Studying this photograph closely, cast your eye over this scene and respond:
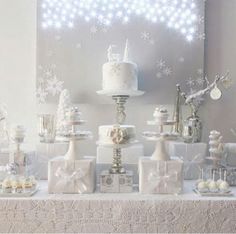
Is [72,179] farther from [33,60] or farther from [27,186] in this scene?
[33,60]

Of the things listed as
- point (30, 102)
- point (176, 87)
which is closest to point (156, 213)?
point (176, 87)

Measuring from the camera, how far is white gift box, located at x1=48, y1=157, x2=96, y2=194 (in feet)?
4.41

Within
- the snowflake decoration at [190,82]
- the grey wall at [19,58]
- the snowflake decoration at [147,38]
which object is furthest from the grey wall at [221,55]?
the grey wall at [19,58]

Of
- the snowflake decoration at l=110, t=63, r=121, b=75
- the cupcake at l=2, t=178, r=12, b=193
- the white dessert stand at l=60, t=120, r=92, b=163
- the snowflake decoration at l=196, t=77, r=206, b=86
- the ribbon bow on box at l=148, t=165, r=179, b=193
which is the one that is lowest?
the cupcake at l=2, t=178, r=12, b=193

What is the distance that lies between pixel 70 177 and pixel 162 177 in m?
0.33

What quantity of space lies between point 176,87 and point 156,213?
0.68 meters

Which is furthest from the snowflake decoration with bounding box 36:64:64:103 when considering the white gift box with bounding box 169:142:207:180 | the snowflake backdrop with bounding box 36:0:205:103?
the white gift box with bounding box 169:142:207:180

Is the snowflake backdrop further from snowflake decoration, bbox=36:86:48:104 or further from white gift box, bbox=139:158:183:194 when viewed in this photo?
white gift box, bbox=139:158:183:194

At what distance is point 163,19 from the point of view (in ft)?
5.70

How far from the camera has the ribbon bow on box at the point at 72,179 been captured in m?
1.34

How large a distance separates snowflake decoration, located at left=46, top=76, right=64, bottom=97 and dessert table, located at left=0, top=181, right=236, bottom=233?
2.07 feet

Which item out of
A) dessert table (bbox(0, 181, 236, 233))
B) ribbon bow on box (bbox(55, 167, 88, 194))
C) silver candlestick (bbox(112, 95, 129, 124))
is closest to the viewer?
dessert table (bbox(0, 181, 236, 233))

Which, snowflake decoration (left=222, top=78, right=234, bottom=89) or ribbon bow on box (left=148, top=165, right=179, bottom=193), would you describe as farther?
snowflake decoration (left=222, top=78, right=234, bottom=89)

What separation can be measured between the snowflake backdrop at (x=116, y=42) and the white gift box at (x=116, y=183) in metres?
0.47
